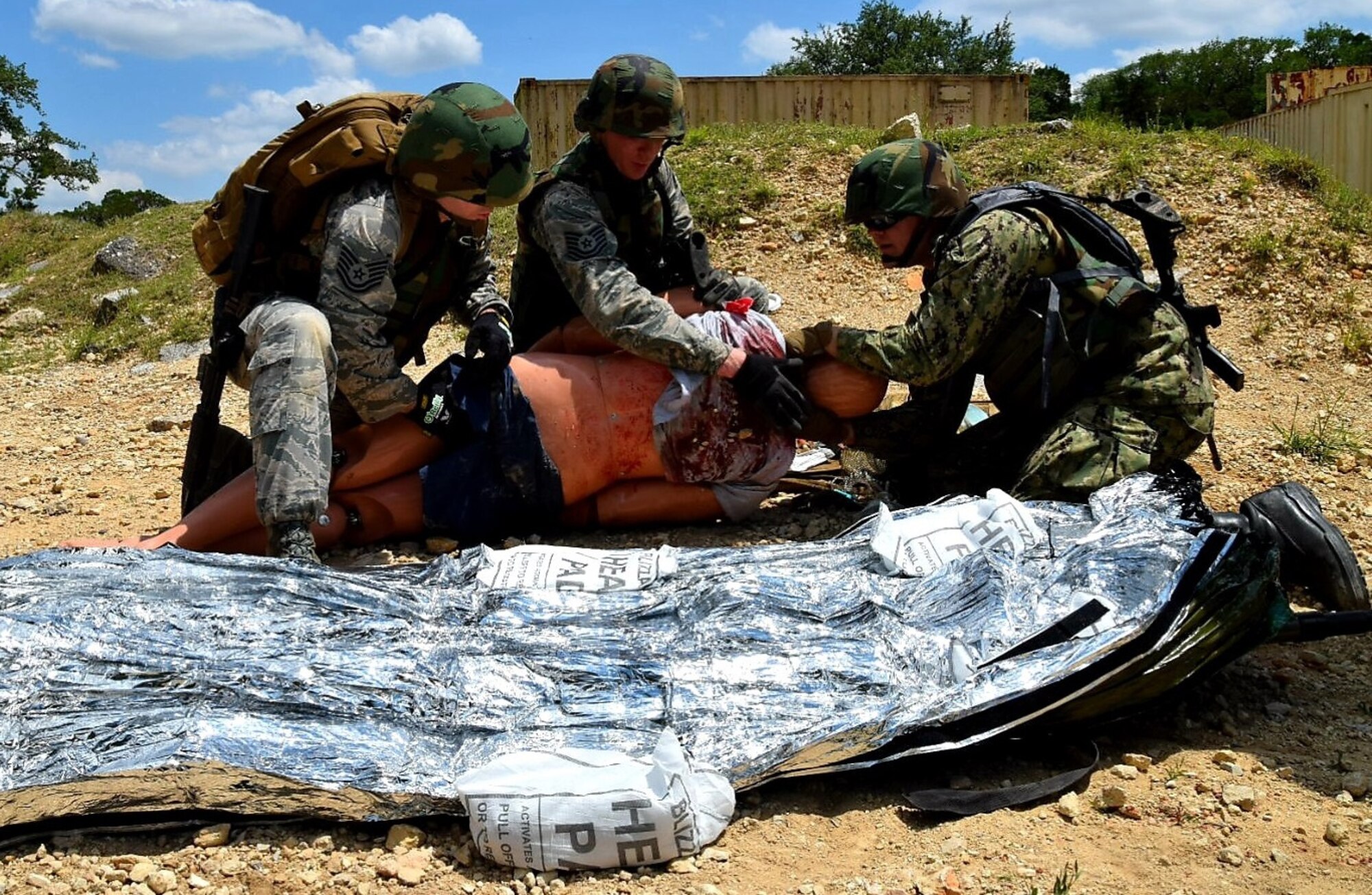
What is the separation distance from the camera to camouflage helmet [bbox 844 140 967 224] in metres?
3.52

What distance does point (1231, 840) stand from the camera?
2096 mm

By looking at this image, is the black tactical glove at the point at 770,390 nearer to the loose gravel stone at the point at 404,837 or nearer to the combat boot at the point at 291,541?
the combat boot at the point at 291,541

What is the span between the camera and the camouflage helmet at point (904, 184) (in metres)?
3.52

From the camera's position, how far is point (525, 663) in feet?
7.99

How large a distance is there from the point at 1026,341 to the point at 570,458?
4.63 feet

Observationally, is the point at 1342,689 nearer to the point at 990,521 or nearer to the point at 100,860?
the point at 990,521

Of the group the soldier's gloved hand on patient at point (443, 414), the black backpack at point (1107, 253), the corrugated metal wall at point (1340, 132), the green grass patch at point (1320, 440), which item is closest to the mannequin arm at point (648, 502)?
the soldier's gloved hand on patient at point (443, 414)

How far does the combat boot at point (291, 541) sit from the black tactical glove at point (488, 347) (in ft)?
2.26

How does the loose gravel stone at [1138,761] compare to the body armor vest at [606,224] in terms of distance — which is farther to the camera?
the body armor vest at [606,224]

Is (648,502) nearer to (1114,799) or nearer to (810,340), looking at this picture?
(810,340)

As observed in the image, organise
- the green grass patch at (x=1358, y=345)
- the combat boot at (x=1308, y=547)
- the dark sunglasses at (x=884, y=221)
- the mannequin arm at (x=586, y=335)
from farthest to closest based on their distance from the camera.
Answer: the green grass patch at (x=1358, y=345), the mannequin arm at (x=586, y=335), the dark sunglasses at (x=884, y=221), the combat boot at (x=1308, y=547)

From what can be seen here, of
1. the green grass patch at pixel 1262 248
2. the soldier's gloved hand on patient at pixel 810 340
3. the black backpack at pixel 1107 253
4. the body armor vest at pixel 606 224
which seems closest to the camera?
the black backpack at pixel 1107 253

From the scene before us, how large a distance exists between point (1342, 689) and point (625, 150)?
2567 millimetres

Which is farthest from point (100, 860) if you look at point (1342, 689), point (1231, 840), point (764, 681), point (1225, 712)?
point (1342, 689)
